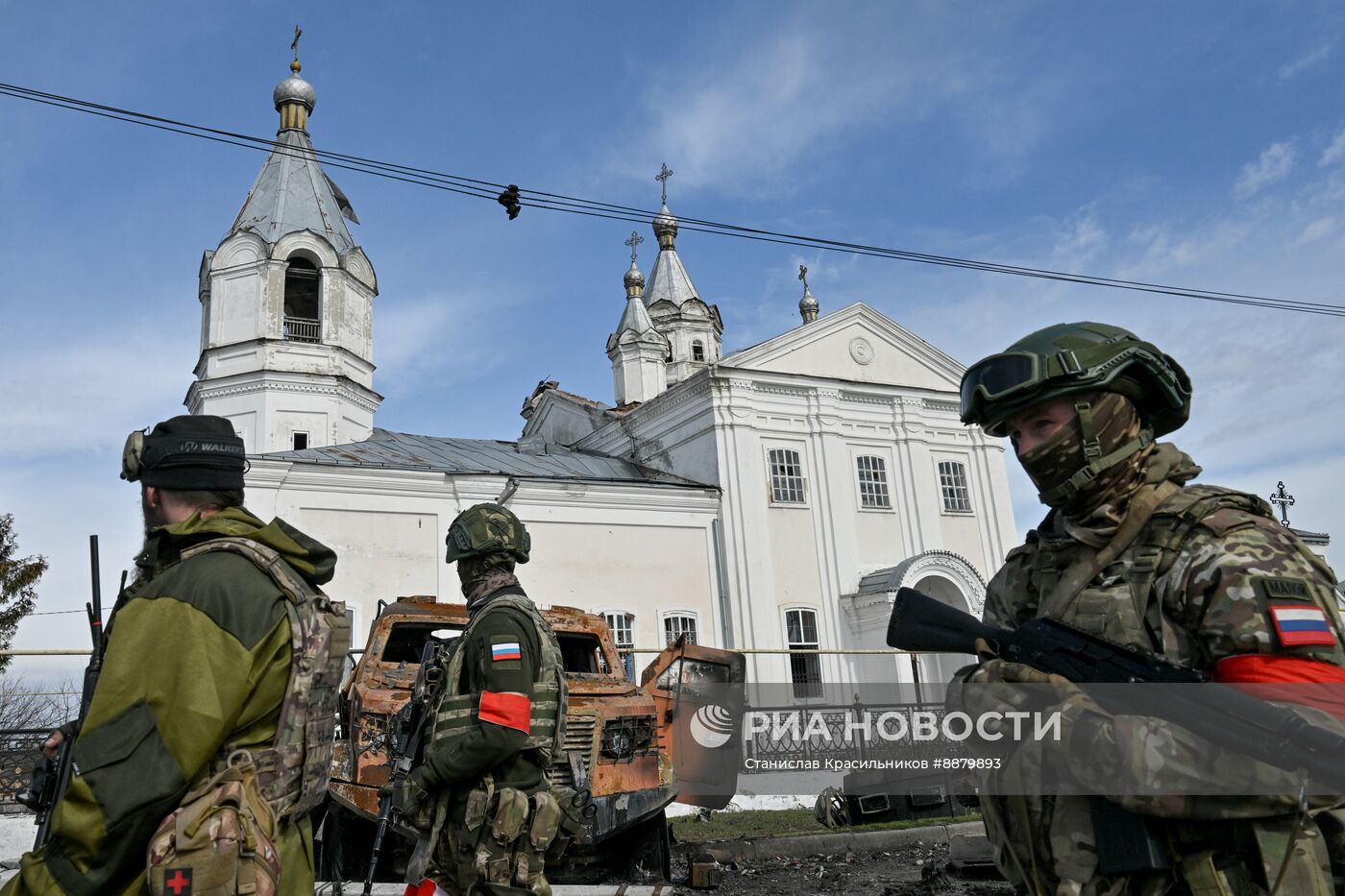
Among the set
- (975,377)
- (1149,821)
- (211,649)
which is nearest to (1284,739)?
(1149,821)

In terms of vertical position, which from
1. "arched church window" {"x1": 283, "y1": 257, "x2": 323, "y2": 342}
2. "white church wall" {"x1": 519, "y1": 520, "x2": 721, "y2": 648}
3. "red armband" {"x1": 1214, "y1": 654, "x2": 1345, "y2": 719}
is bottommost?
"red armband" {"x1": 1214, "y1": 654, "x2": 1345, "y2": 719}

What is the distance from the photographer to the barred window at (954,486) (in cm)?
2823

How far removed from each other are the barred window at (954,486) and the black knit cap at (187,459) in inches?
1058

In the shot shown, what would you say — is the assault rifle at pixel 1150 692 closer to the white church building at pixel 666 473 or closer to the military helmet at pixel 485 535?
the military helmet at pixel 485 535

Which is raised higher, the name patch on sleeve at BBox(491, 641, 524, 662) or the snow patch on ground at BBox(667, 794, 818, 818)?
the name patch on sleeve at BBox(491, 641, 524, 662)

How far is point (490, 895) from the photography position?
160 inches

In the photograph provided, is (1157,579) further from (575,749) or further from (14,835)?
(14,835)

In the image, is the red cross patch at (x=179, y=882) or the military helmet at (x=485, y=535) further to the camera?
the military helmet at (x=485, y=535)

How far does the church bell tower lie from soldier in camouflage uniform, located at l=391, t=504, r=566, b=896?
23142 millimetres

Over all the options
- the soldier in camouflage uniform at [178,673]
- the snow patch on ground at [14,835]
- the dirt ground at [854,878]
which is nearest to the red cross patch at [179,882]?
the soldier in camouflage uniform at [178,673]

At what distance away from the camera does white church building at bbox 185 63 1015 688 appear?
73.0 feet

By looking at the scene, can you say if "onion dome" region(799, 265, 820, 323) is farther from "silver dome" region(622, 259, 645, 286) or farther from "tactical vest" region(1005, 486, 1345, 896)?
"tactical vest" region(1005, 486, 1345, 896)

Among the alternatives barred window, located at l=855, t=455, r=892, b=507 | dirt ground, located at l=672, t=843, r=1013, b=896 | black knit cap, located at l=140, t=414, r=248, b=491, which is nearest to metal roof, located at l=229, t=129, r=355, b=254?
barred window, located at l=855, t=455, r=892, b=507

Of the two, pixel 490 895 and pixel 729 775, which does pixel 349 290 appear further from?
pixel 490 895
